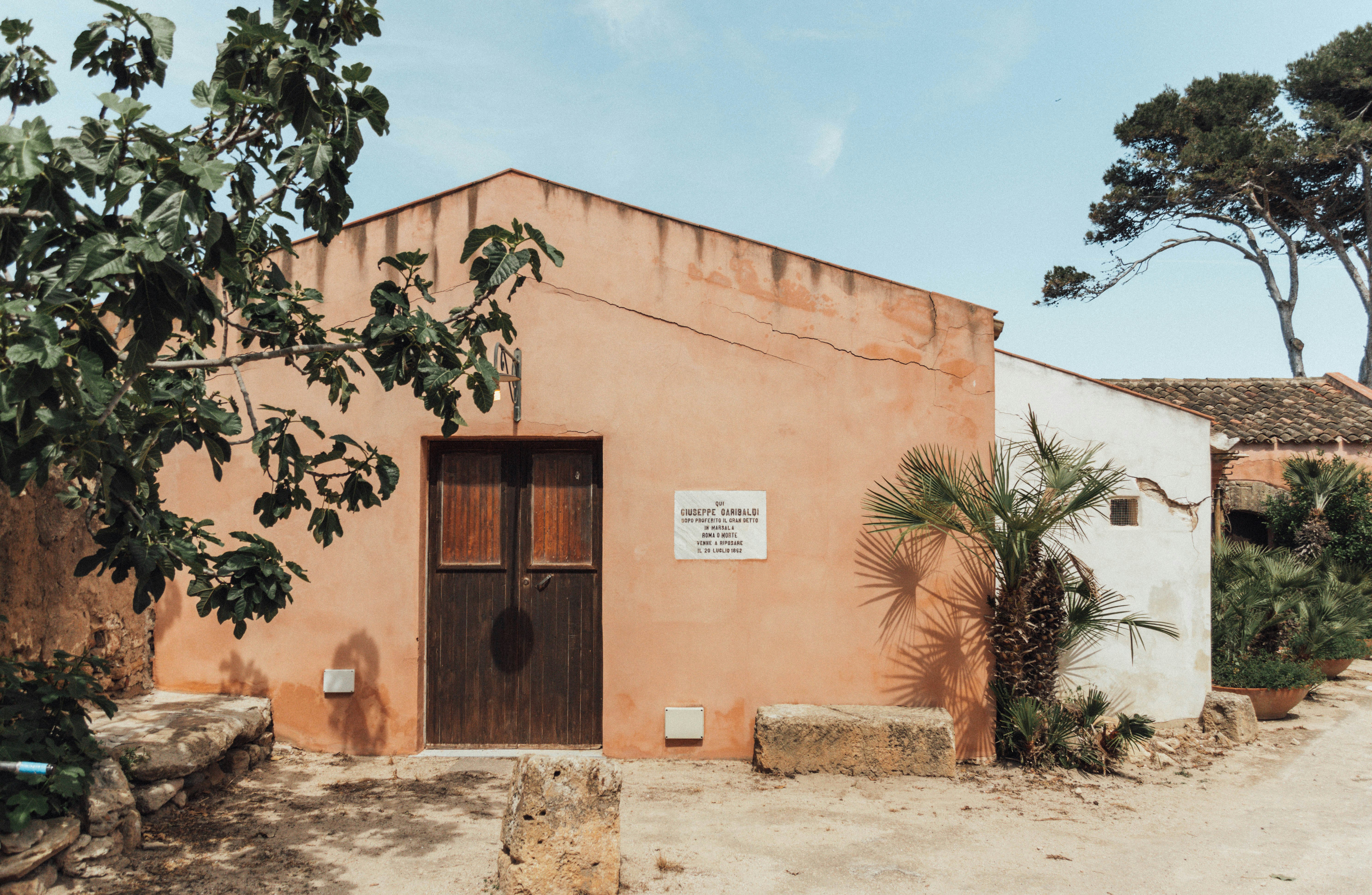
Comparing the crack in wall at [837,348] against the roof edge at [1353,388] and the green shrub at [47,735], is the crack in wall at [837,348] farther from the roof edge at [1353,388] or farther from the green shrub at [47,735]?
the roof edge at [1353,388]

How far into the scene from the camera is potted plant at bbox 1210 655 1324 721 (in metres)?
8.14

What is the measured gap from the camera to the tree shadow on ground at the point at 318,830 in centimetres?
→ 439

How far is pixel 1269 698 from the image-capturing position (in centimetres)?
815

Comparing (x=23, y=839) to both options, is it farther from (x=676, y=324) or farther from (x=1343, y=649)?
(x=1343, y=649)

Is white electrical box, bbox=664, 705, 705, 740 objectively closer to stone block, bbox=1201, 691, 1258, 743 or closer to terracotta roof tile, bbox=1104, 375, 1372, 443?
stone block, bbox=1201, 691, 1258, 743

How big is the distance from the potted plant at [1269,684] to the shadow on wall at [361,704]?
7.47 meters

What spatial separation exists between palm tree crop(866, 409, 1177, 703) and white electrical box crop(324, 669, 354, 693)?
4180mm

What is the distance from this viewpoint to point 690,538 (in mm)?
6652

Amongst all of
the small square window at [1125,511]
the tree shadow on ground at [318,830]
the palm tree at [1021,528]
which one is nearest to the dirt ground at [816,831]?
the tree shadow on ground at [318,830]

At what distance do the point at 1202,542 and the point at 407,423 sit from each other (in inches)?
257

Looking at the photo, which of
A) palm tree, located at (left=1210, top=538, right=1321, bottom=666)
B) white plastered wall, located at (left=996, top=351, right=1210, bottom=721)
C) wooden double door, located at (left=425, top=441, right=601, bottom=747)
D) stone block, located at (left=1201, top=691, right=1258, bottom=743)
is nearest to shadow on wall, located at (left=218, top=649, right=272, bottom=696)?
wooden double door, located at (left=425, top=441, right=601, bottom=747)

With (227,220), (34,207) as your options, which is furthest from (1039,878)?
(34,207)

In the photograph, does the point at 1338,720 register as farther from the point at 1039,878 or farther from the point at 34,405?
the point at 34,405

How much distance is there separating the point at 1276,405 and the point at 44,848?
15839 mm
